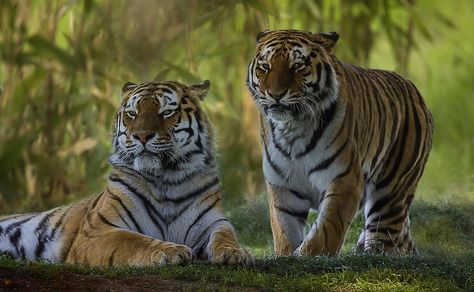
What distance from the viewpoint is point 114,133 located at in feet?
19.5

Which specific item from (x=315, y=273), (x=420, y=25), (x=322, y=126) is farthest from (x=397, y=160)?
(x=420, y=25)

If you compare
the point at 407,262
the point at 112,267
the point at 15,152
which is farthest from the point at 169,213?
the point at 15,152

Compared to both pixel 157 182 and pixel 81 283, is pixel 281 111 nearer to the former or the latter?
pixel 157 182

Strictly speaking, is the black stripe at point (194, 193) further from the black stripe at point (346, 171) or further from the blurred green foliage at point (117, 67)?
the blurred green foliage at point (117, 67)

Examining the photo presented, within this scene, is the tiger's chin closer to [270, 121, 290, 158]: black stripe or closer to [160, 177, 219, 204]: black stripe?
[160, 177, 219, 204]: black stripe

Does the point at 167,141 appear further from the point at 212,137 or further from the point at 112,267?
the point at 112,267

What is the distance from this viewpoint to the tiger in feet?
18.7

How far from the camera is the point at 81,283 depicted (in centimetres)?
473

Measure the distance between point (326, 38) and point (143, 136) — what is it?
123cm

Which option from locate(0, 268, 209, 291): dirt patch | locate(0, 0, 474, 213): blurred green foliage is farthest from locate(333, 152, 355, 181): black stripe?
locate(0, 0, 474, 213): blurred green foliage

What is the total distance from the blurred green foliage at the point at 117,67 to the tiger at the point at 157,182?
330 cm

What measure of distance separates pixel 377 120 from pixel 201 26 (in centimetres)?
427

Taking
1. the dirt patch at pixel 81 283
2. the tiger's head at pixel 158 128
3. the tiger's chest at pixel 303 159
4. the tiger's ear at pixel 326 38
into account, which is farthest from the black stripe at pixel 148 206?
the tiger's ear at pixel 326 38

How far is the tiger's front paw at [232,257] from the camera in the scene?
5.07 meters
